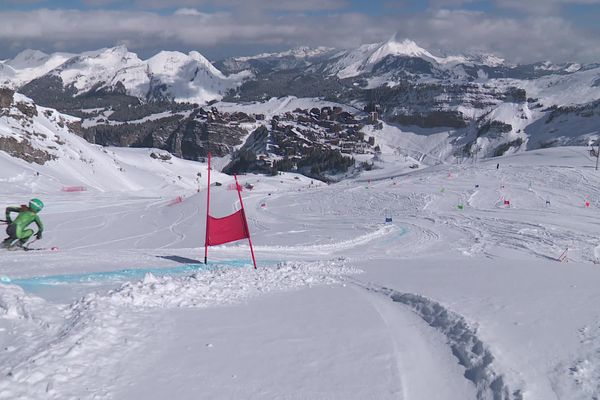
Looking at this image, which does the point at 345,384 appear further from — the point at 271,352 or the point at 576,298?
the point at 576,298

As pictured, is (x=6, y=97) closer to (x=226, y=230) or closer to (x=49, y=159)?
(x=49, y=159)

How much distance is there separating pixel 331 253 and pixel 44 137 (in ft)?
249

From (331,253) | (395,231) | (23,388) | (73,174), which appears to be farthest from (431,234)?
(73,174)

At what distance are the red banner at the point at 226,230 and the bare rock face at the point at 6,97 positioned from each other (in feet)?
275

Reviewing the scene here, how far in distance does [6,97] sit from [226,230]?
85176 mm

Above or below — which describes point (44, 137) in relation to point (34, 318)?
above

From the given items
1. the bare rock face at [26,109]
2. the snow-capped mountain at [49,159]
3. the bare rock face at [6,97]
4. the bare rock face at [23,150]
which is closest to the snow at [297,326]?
the snow-capped mountain at [49,159]

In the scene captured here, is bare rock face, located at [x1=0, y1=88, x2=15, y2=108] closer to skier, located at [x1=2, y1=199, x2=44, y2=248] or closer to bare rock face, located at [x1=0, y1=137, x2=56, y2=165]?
bare rock face, located at [x1=0, y1=137, x2=56, y2=165]

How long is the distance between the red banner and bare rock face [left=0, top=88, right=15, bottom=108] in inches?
3299

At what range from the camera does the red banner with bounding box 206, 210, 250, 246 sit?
13.4 meters

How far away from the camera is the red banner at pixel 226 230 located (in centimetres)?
1343

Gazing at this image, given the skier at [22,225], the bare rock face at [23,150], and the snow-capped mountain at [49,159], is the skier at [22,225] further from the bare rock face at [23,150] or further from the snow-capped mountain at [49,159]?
the bare rock face at [23,150]

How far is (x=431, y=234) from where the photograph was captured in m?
24.0

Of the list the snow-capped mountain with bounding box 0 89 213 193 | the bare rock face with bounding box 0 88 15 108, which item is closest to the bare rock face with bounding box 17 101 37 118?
the snow-capped mountain with bounding box 0 89 213 193
